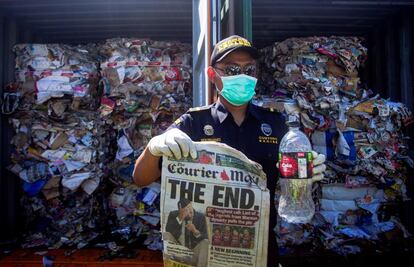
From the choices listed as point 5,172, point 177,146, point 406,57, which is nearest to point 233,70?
point 177,146

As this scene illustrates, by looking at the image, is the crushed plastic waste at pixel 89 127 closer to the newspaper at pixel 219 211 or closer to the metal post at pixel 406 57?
the metal post at pixel 406 57

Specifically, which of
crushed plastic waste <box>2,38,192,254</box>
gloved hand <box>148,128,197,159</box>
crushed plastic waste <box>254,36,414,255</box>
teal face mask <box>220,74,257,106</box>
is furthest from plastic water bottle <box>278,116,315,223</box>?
crushed plastic waste <box>2,38,192,254</box>

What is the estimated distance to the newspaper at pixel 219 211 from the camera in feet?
3.94

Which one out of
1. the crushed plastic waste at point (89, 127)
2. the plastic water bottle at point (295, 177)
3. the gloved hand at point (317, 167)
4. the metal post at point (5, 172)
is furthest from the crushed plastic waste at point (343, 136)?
the metal post at point (5, 172)

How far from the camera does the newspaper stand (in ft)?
3.94

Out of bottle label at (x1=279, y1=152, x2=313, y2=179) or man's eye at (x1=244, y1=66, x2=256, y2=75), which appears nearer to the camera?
bottle label at (x1=279, y1=152, x2=313, y2=179)

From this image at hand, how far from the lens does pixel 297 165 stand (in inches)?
50.2

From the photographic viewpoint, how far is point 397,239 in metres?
3.54

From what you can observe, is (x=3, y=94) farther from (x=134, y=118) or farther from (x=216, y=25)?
(x=216, y=25)

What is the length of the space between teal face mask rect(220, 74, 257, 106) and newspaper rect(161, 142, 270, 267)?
37 cm

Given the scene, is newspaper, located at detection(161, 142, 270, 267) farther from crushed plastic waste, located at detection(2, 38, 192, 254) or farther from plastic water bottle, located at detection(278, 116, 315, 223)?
crushed plastic waste, located at detection(2, 38, 192, 254)

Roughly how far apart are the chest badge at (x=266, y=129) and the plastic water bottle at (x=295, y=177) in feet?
0.29

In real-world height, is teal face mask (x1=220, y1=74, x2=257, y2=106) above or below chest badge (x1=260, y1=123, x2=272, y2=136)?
above

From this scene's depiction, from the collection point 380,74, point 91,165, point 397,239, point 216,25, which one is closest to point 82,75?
point 91,165
